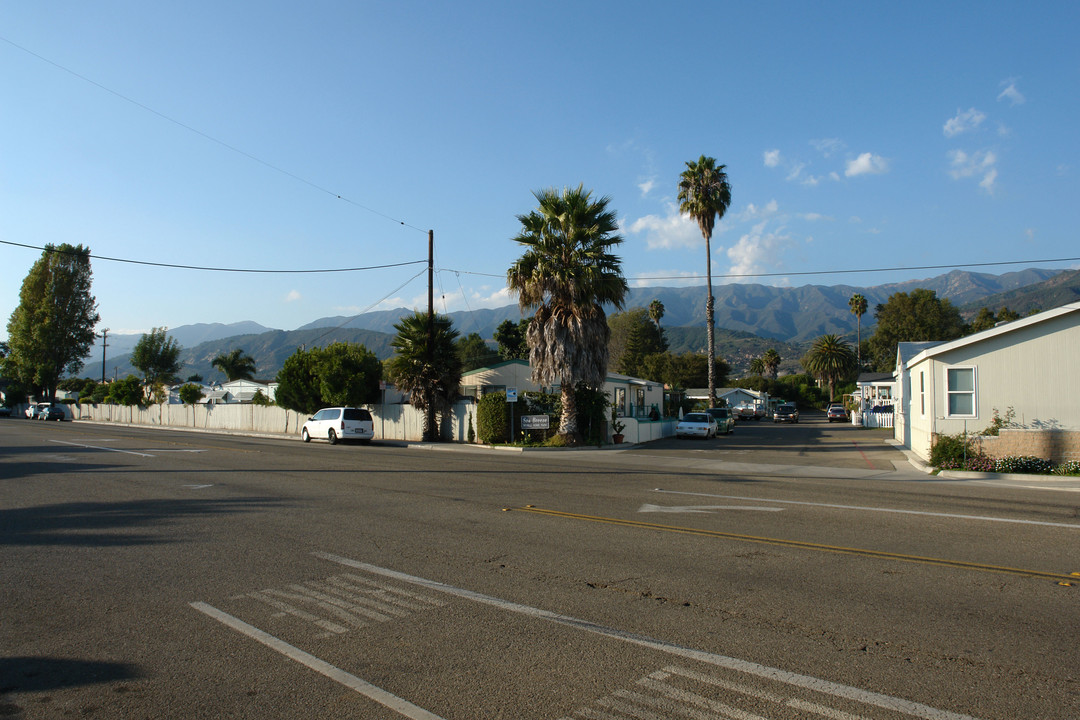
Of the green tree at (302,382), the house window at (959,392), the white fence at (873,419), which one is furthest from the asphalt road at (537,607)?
the white fence at (873,419)

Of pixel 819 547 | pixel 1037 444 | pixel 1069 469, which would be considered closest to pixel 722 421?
pixel 1037 444

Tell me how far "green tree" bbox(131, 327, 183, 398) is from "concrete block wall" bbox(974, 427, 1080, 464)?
82.2 metres

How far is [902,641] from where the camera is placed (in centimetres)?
505

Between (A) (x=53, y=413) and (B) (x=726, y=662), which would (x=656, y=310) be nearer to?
(A) (x=53, y=413)

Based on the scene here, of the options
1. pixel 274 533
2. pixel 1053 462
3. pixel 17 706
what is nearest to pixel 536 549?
pixel 274 533

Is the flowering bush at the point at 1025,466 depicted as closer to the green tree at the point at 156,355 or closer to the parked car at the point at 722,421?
the parked car at the point at 722,421

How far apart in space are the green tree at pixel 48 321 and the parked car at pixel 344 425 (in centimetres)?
5702

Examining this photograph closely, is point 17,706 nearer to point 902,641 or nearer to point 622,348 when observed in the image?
point 902,641

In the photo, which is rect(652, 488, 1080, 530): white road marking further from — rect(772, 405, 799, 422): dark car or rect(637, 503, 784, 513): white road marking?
rect(772, 405, 799, 422): dark car

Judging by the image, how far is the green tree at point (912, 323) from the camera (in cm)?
9656

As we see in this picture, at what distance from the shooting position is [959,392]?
19328mm

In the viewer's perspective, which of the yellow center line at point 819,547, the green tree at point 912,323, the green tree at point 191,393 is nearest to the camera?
the yellow center line at point 819,547

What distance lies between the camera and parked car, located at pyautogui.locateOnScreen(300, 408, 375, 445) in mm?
30375

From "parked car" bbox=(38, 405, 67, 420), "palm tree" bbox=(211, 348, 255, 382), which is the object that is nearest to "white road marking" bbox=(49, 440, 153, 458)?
"parked car" bbox=(38, 405, 67, 420)
